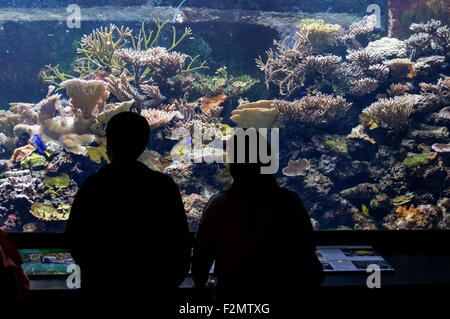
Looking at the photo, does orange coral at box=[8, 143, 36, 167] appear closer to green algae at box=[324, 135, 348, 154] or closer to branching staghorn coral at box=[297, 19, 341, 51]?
green algae at box=[324, 135, 348, 154]

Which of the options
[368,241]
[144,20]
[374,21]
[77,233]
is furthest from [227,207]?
[374,21]

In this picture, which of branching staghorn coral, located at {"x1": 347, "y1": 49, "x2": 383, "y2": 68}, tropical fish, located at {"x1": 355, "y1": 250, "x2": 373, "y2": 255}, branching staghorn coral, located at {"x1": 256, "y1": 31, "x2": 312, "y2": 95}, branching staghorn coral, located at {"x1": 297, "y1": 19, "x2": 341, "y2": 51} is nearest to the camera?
tropical fish, located at {"x1": 355, "y1": 250, "x2": 373, "y2": 255}

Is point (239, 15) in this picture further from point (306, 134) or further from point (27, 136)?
point (27, 136)

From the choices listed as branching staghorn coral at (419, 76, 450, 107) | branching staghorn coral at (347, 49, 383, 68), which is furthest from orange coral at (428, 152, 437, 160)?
branching staghorn coral at (347, 49, 383, 68)

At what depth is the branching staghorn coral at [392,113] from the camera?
523cm

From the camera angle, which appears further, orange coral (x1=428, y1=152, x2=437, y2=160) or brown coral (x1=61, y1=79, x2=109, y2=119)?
orange coral (x1=428, y1=152, x2=437, y2=160)

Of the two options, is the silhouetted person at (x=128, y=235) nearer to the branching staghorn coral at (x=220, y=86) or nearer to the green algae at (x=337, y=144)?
the green algae at (x=337, y=144)

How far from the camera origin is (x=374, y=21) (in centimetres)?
842

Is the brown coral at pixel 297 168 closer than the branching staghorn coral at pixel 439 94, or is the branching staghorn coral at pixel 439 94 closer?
the brown coral at pixel 297 168

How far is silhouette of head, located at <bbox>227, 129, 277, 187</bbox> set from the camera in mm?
1693

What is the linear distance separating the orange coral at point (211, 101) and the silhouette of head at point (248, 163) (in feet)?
14.9

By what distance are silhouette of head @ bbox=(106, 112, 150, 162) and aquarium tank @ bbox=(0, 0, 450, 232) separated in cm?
342

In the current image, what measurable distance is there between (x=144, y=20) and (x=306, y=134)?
17.1ft

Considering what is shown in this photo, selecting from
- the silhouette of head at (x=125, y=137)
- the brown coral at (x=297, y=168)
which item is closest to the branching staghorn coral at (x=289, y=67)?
the brown coral at (x=297, y=168)
